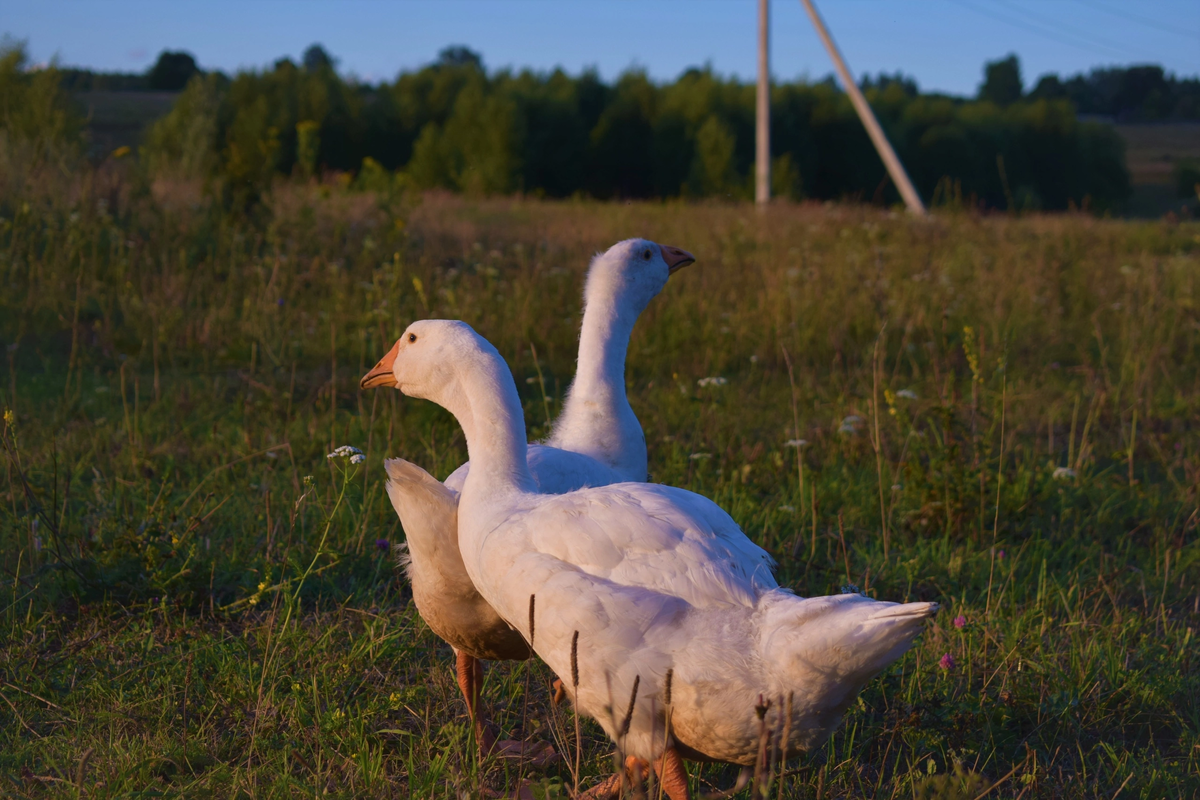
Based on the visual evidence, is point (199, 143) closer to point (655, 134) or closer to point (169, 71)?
point (655, 134)

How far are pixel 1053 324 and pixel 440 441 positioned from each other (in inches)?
213

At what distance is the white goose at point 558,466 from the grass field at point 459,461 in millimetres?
261

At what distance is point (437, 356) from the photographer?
101 inches

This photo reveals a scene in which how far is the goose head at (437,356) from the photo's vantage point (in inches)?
99.4

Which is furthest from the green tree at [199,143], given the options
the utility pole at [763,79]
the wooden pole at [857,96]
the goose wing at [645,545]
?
the wooden pole at [857,96]

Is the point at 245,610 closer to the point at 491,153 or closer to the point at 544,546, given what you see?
the point at 544,546

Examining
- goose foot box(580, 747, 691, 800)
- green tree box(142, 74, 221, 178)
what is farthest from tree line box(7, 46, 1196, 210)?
goose foot box(580, 747, 691, 800)

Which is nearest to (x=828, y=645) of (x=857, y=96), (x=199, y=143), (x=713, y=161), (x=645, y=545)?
(x=645, y=545)

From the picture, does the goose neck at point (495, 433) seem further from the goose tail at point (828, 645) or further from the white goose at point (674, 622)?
the goose tail at point (828, 645)

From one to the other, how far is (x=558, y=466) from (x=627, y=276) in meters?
1.03

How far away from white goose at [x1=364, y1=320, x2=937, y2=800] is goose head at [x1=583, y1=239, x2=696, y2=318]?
1.50 m

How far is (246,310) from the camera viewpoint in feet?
21.1

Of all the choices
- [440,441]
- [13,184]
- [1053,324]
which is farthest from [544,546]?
[13,184]

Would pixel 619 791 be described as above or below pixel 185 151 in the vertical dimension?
below
